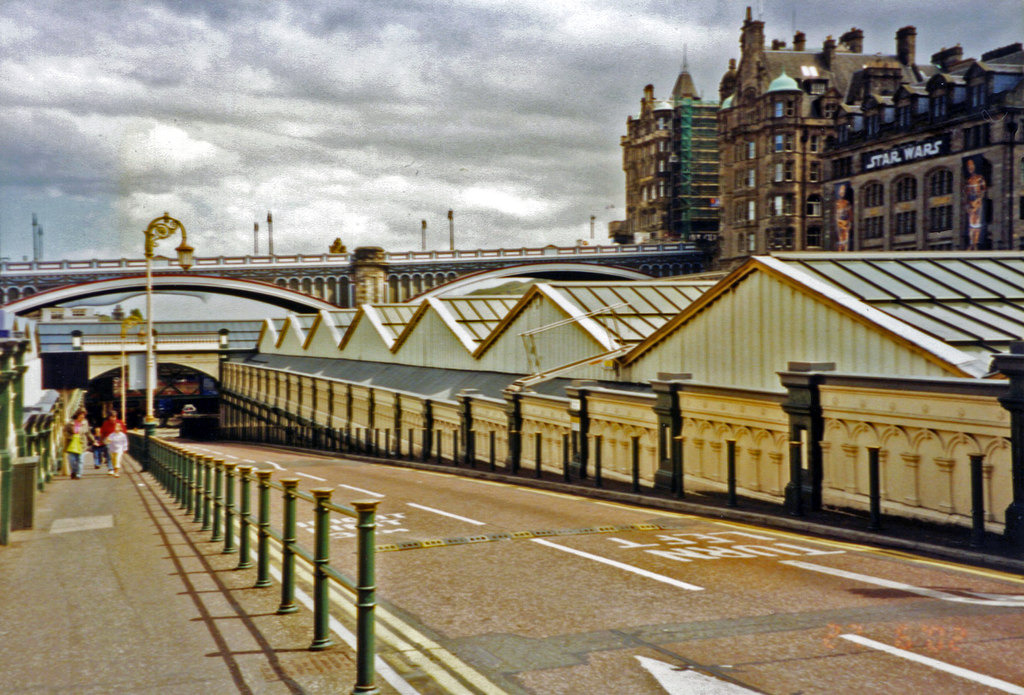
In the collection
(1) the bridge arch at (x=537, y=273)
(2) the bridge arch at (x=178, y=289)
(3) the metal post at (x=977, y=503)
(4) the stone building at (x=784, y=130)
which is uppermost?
(4) the stone building at (x=784, y=130)

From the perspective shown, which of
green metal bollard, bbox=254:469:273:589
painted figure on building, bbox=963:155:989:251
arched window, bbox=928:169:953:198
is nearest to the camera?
green metal bollard, bbox=254:469:273:589

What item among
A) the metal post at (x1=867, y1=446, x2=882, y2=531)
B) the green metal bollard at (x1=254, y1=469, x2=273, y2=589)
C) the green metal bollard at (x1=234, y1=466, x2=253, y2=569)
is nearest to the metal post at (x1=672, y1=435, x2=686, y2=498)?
the metal post at (x1=867, y1=446, x2=882, y2=531)

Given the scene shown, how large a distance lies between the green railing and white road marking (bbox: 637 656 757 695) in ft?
6.45

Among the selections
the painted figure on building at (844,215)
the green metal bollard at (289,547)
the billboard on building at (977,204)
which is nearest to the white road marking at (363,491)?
the green metal bollard at (289,547)

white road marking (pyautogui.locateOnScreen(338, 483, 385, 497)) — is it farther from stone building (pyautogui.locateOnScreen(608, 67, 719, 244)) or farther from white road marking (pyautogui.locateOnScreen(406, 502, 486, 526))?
stone building (pyautogui.locateOnScreen(608, 67, 719, 244))

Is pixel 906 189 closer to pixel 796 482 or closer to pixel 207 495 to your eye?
pixel 796 482

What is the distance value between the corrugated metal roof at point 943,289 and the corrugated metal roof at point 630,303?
10.8 meters

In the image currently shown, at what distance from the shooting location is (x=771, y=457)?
1542 cm

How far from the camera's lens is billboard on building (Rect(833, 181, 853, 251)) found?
86062mm

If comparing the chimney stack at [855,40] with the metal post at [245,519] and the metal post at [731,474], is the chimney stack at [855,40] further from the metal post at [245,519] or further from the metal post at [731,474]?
the metal post at [245,519]

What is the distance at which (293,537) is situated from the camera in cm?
836

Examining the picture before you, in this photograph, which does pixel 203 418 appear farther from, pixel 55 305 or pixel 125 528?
pixel 125 528

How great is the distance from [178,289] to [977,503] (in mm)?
103894

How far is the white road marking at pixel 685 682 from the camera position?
6.45 metres
